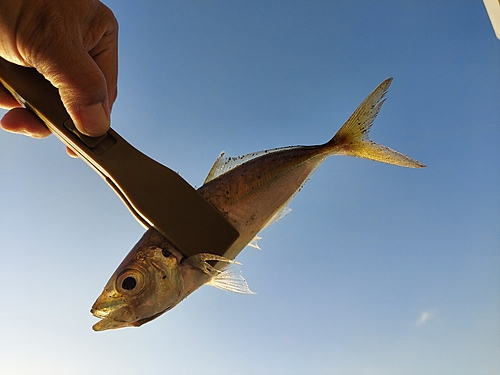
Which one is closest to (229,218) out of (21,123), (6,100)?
(21,123)

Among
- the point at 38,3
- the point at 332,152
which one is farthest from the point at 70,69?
the point at 332,152

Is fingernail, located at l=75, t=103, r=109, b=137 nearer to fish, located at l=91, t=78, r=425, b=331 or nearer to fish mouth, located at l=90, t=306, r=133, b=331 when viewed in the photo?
fish, located at l=91, t=78, r=425, b=331

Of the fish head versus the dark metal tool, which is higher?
the dark metal tool

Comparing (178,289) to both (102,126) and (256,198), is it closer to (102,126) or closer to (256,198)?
(256,198)

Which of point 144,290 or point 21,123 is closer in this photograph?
point 144,290

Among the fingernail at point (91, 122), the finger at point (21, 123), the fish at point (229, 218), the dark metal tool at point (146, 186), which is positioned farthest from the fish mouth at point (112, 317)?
the finger at point (21, 123)

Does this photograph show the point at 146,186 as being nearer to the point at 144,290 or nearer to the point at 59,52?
the point at 144,290

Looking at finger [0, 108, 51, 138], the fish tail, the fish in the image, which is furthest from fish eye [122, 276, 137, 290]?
the fish tail
